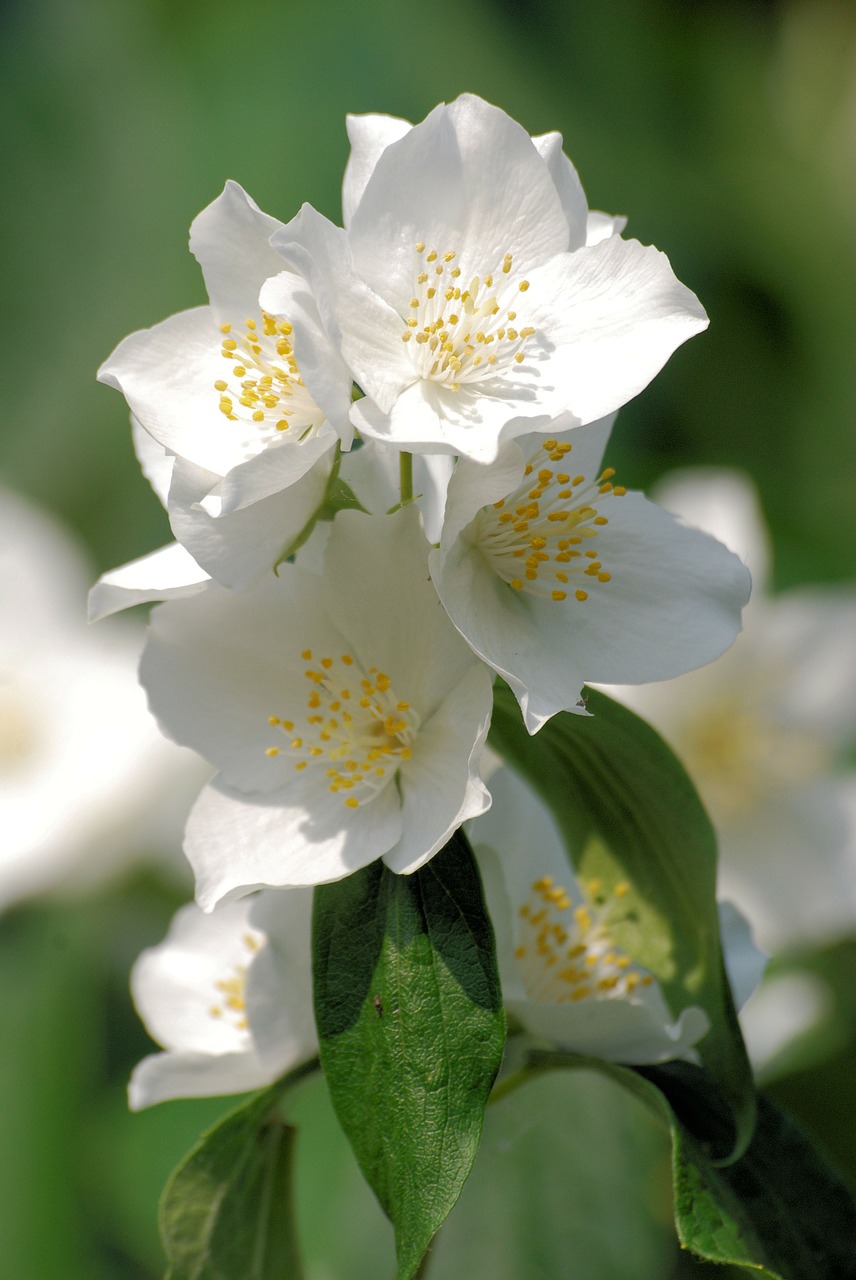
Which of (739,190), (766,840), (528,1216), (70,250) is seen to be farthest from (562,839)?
(70,250)

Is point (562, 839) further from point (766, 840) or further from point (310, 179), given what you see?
point (310, 179)

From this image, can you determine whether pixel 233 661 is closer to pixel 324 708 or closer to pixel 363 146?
pixel 324 708

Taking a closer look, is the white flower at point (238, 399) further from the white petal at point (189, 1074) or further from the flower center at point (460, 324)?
the white petal at point (189, 1074)

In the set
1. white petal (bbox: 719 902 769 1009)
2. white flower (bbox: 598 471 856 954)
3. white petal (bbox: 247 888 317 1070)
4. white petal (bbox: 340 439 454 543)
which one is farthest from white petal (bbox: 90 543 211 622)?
white flower (bbox: 598 471 856 954)

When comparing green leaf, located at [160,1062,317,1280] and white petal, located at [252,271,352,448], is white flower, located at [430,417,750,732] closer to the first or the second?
white petal, located at [252,271,352,448]

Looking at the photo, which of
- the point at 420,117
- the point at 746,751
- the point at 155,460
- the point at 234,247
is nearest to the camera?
the point at 234,247

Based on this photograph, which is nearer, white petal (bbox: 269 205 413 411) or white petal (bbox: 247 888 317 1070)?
white petal (bbox: 269 205 413 411)

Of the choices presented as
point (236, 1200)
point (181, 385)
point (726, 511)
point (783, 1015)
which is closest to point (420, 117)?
point (726, 511)
